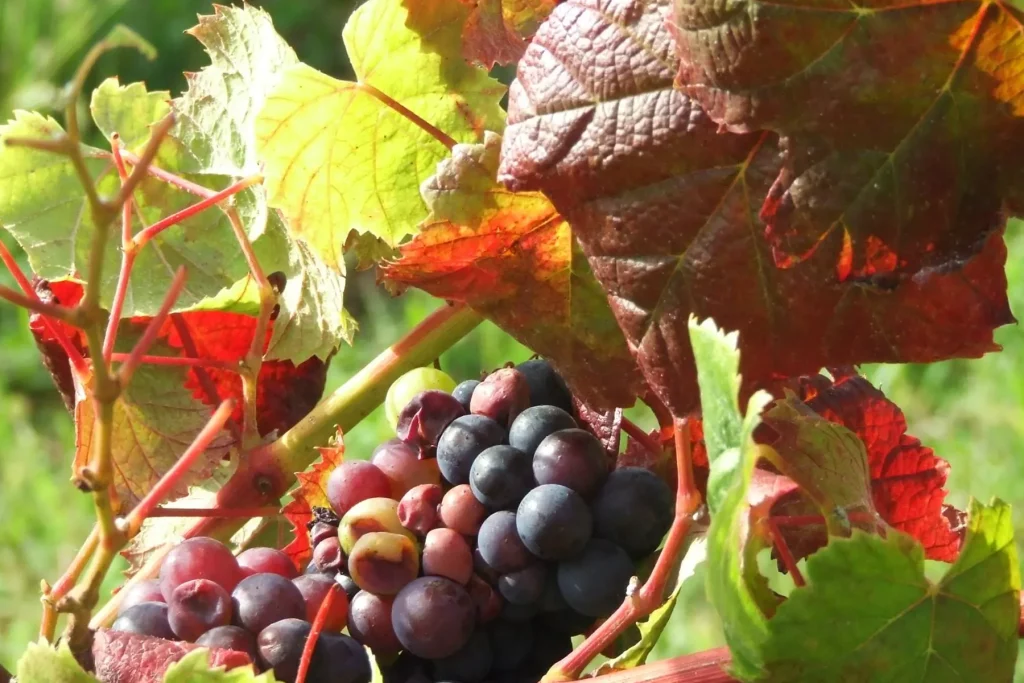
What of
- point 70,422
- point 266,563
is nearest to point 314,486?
point 266,563

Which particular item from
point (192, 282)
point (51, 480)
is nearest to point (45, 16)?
point (51, 480)

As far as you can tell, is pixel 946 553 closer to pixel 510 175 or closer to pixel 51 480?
pixel 510 175

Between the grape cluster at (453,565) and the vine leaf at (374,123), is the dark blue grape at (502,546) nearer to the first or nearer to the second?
the grape cluster at (453,565)

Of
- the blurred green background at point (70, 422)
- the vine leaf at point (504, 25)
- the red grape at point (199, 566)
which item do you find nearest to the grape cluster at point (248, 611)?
the red grape at point (199, 566)

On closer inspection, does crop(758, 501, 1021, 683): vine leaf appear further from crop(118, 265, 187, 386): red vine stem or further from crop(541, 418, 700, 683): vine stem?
crop(118, 265, 187, 386): red vine stem

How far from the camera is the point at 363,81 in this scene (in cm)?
48

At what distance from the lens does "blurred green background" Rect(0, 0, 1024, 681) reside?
1.71m

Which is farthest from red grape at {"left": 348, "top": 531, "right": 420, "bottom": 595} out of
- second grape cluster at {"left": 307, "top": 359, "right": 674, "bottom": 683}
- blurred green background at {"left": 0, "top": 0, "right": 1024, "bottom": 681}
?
blurred green background at {"left": 0, "top": 0, "right": 1024, "bottom": 681}

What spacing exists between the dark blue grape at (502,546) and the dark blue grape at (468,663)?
29 mm

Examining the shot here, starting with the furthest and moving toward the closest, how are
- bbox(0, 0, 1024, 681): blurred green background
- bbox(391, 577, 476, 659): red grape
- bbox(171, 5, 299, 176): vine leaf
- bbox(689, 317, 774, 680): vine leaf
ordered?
Answer: 1. bbox(0, 0, 1024, 681): blurred green background
2. bbox(171, 5, 299, 176): vine leaf
3. bbox(391, 577, 476, 659): red grape
4. bbox(689, 317, 774, 680): vine leaf

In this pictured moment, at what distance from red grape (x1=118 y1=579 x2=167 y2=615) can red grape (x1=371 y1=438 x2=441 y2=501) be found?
3.9 inches

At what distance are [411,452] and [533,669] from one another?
3.8 inches

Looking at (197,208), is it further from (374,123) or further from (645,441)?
(645,441)

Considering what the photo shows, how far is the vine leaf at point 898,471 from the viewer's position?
0.43m
